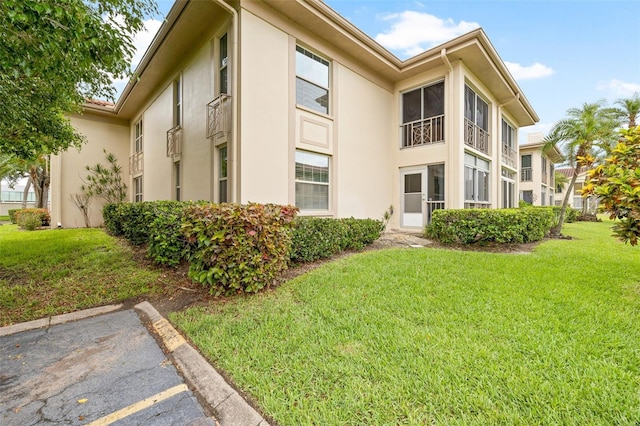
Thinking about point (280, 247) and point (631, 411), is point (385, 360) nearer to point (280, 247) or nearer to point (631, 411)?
point (631, 411)

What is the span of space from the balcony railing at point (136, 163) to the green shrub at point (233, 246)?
12013mm

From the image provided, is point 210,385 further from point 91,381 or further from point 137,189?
point 137,189

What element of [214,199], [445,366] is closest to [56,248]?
[214,199]

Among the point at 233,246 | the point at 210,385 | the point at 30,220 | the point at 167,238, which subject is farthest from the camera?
the point at 30,220

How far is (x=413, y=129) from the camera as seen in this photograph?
426 inches

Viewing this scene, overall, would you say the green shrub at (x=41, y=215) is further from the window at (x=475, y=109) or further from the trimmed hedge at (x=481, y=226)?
the window at (x=475, y=109)

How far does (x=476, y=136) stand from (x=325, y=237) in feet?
28.5

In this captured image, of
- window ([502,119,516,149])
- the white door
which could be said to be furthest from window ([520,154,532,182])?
the white door

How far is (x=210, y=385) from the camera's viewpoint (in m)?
2.37

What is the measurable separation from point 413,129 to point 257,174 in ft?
22.2

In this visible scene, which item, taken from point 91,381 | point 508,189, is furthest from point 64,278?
point 508,189

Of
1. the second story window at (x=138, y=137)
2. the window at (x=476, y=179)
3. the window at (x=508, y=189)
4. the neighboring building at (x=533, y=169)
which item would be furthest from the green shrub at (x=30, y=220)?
the neighboring building at (x=533, y=169)

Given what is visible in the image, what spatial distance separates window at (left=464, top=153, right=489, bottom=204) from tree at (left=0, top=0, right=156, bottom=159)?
10.3 m

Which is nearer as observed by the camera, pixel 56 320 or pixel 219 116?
pixel 56 320
